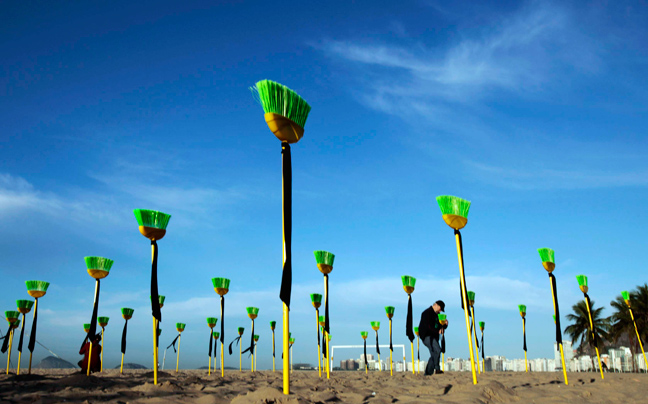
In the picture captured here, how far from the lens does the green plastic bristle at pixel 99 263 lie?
12.1 meters

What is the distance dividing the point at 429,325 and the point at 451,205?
4.61m

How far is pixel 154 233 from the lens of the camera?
9.88 meters

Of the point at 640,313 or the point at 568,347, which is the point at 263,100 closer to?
the point at 640,313

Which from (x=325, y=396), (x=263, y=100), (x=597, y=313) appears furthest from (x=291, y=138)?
(x=597, y=313)

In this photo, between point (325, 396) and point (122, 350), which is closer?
point (325, 396)

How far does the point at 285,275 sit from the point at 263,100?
101 inches

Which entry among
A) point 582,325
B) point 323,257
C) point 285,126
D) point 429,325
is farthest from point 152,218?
point 582,325

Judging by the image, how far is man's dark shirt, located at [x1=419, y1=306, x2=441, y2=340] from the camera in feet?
41.0

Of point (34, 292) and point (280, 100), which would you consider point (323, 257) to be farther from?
A: point (34, 292)

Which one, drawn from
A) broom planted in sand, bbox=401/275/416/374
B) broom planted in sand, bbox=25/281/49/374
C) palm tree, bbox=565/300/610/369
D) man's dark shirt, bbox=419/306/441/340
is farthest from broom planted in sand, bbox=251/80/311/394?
palm tree, bbox=565/300/610/369

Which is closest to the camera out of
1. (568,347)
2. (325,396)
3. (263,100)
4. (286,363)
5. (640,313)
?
(286,363)

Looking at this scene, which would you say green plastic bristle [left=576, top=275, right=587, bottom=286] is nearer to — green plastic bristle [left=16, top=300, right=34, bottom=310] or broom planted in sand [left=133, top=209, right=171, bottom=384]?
broom planted in sand [left=133, top=209, right=171, bottom=384]

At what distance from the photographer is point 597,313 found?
52.2 metres

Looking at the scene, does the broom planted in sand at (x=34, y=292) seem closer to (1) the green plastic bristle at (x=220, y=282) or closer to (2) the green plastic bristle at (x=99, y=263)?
(2) the green plastic bristle at (x=99, y=263)
